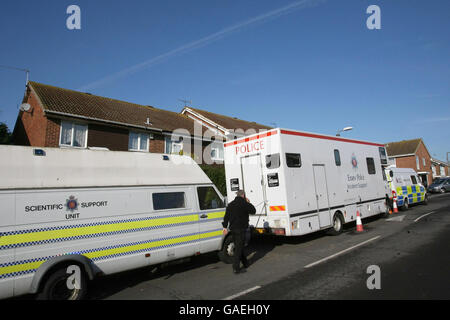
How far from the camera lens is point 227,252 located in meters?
7.11

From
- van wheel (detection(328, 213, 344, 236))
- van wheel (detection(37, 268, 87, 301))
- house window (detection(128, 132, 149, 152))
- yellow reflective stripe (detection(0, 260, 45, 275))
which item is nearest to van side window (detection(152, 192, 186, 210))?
van wheel (detection(37, 268, 87, 301))

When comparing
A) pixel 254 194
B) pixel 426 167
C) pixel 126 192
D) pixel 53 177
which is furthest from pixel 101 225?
pixel 426 167

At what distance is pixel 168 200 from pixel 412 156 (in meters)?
48.4

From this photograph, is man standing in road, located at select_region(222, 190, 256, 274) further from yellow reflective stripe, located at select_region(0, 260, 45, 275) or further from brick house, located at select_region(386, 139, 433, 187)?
brick house, located at select_region(386, 139, 433, 187)

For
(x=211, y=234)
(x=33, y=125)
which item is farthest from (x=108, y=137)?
(x=211, y=234)

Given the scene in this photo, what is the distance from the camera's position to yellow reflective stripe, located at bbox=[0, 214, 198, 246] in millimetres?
4242

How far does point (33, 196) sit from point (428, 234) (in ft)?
36.0

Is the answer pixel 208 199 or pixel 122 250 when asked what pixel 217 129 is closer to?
pixel 208 199

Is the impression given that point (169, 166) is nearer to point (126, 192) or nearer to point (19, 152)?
point (126, 192)

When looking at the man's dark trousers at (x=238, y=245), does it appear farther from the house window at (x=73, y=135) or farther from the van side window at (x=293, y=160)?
the house window at (x=73, y=135)

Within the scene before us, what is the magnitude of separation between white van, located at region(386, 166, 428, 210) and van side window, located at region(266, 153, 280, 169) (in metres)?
10.1

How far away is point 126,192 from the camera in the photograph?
18.2 feet

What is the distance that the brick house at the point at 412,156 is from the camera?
43375mm
